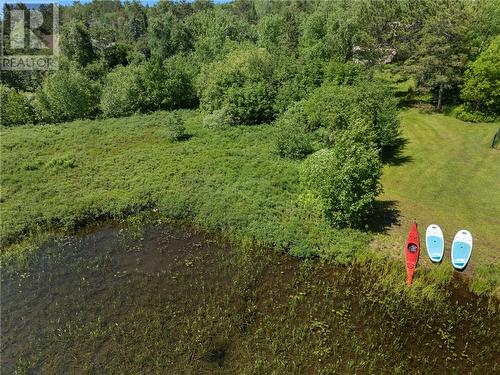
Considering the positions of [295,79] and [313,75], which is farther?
[313,75]

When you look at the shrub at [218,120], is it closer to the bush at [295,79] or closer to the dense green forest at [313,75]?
the dense green forest at [313,75]

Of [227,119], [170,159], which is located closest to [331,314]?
[170,159]

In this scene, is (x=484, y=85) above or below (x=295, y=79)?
below

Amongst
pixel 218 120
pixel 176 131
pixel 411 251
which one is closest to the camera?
pixel 411 251

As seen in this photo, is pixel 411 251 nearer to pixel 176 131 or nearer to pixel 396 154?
pixel 396 154

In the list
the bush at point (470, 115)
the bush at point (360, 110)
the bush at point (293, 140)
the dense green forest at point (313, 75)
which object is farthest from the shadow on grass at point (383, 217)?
the bush at point (470, 115)

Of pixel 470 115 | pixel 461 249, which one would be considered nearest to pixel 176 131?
pixel 461 249
